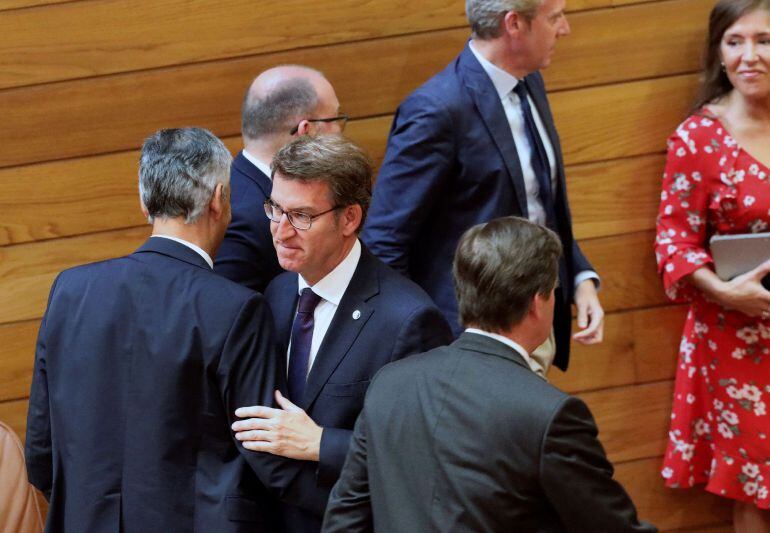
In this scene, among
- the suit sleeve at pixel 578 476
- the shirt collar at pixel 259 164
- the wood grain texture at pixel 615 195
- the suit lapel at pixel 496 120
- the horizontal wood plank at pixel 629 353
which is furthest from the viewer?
the horizontal wood plank at pixel 629 353

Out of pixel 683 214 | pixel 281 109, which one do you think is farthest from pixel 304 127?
pixel 683 214

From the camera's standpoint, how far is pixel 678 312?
354 cm

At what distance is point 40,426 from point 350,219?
82 cm

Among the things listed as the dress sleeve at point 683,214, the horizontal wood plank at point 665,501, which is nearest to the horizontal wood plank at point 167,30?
the dress sleeve at point 683,214

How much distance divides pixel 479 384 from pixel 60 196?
1.71m

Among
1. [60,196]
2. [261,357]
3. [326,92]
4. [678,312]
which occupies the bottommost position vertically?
[678,312]

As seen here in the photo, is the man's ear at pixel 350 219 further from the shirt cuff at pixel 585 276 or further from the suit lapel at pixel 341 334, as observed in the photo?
the shirt cuff at pixel 585 276

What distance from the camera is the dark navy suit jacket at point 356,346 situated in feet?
7.14

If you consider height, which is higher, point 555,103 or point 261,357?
point 555,103

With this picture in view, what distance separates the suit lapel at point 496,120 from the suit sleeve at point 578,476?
116cm

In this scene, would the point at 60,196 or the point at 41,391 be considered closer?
the point at 41,391

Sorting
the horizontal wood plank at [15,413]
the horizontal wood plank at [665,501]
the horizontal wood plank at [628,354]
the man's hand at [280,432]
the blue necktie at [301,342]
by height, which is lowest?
the horizontal wood plank at [665,501]

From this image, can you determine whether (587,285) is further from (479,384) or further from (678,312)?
(479,384)

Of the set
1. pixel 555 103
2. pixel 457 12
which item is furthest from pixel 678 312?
pixel 457 12
